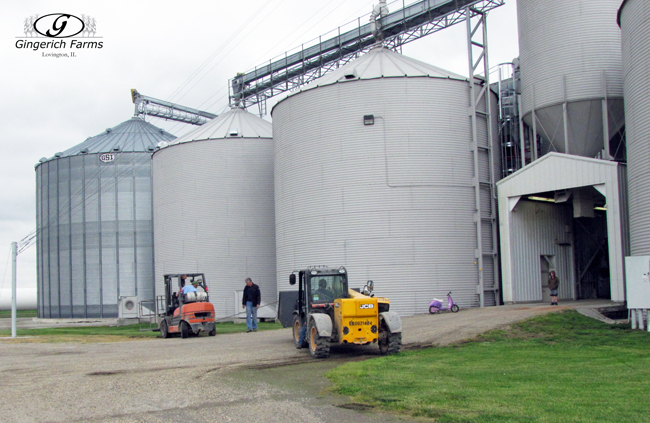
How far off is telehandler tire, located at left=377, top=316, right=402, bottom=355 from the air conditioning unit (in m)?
25.2

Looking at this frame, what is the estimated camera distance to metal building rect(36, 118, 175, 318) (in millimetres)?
47312

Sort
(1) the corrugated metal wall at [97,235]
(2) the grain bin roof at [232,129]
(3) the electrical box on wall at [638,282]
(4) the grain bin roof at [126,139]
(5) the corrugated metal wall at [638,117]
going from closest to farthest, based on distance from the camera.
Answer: (3) the electrical box on wall at [638,282] → (5) the corrugated metal wall at [638,117] → (2) the grain bin roof at [232,129] → (1) the corrugated metal wall at [97,235] → (4) the grain bin roof at [126,139]

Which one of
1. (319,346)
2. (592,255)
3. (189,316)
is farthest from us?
(592,255)

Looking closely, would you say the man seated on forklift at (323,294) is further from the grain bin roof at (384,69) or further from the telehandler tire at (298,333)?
the grain bin roof at (384,69)

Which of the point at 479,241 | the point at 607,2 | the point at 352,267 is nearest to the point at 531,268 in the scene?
the point at 479,241

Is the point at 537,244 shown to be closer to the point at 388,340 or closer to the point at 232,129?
the point at 388,340

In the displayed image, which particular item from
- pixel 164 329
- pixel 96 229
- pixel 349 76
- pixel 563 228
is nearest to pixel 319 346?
pixel 164 329

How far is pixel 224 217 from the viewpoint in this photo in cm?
3866

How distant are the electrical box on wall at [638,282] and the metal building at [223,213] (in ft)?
74.5

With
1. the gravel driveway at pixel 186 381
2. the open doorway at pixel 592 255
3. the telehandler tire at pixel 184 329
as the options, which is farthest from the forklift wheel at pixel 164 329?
the open doorway at pixel 592 255

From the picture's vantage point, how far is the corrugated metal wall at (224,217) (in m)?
38.3

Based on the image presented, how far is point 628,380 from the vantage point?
10.8 m

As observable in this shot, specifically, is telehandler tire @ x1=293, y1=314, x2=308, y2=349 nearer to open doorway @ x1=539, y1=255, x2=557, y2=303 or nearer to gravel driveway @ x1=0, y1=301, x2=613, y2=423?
gravel driveway @ x1=0, y1=301, x2=613, y2=423

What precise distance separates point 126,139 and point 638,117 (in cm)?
3998
